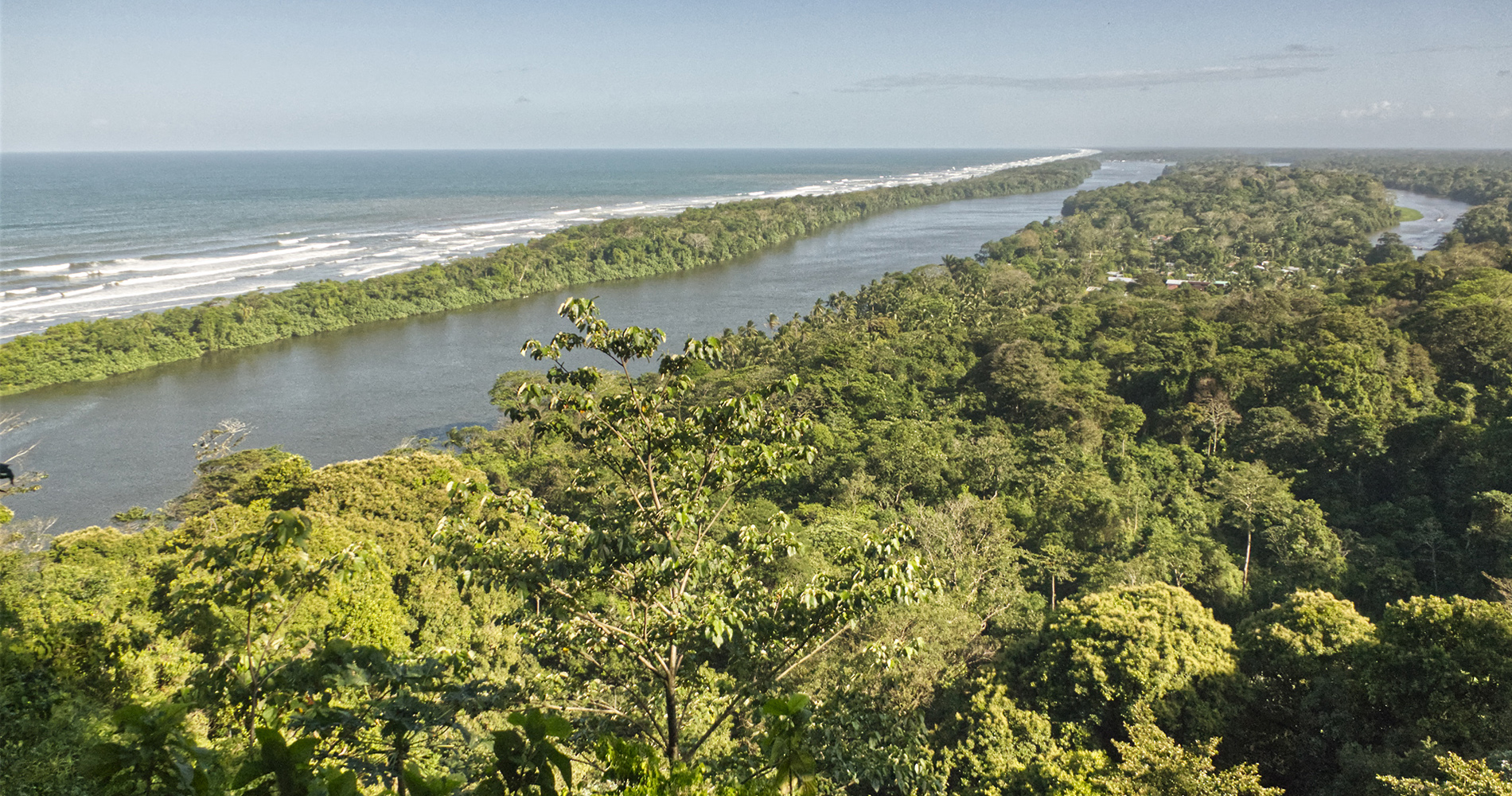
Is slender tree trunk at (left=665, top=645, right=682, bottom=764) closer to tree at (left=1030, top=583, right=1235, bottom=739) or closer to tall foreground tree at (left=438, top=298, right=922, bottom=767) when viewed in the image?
tall foreground tree at (left=438, top=298, right=922, bottom=767)

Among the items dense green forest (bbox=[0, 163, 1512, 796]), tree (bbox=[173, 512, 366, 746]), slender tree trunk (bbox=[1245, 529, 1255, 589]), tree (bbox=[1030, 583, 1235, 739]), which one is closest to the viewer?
tree (bbox=[173, 512, 366, 746])

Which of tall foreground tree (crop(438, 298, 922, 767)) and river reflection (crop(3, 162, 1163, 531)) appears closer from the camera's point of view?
tall foreground tree (crop(438, 298, 922, 767))

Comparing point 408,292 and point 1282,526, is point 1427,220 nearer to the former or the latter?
point 1282,526

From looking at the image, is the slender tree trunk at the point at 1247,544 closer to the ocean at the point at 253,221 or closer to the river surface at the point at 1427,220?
the ocean at the point at 253,221

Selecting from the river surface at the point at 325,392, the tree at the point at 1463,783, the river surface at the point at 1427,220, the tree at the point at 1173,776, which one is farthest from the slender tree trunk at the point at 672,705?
the river surface at the point at 1427,220

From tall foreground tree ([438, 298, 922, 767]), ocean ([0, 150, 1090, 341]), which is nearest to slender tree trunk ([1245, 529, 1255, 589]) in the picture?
Result: tall foreground tree ([438, 298, 922, 767])

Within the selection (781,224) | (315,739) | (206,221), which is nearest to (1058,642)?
(315,739)

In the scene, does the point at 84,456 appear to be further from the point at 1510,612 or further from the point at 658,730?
the point at 1510,612
